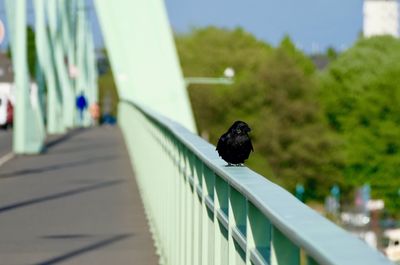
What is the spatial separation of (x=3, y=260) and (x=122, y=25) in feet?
83.7

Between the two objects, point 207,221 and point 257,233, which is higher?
point 257,233

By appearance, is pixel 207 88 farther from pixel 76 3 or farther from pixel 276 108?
pixel 76 3

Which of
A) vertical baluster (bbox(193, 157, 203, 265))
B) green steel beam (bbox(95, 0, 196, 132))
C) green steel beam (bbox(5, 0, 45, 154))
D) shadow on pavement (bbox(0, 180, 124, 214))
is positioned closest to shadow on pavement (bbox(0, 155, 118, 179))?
green steel beam (bbox(95, 0, 196, 132))

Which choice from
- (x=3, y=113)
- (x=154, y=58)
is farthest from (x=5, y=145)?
(x=3, y=113)

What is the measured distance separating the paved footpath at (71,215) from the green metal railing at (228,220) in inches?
20.1

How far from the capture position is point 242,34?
167 metres

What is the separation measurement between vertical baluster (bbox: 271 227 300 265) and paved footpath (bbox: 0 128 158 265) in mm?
Answer: 8332

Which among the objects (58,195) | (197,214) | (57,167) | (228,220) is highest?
(228,220)

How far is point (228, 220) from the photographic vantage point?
6.74 m

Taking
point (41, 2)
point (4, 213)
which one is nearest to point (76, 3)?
point (41, 2)

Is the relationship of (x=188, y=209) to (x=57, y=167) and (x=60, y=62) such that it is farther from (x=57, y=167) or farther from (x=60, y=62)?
(x=60, y=62)

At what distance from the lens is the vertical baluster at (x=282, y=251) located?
13.8ft

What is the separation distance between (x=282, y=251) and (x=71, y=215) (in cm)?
1375

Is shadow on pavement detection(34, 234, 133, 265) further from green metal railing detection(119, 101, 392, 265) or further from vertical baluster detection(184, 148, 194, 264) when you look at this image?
vertical baluster detection(184, 148, 194, 264)
